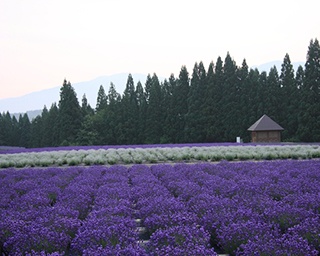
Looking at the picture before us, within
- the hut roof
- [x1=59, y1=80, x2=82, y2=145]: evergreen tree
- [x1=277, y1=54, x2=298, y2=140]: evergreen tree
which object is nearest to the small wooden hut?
the hut roof

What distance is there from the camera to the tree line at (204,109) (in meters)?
40.8

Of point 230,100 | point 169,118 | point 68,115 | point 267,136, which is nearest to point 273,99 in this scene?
point 230,100

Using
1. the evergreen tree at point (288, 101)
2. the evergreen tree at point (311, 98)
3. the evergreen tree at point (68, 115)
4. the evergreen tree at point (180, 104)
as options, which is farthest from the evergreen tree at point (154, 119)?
the evergreen tree at point (311, 98)

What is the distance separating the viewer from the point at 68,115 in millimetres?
50469

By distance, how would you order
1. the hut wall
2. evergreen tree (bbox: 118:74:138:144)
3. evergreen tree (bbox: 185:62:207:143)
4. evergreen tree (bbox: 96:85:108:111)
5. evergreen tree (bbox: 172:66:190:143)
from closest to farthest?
the hut wall < evergreen tree (bbox: 185:62:207:143) < evergreen tree (bbox: 172:66:190:143) < evergreen tree (bbox: 118:74:138:144) < evergreen tree (bbox: 96:85:108:111)

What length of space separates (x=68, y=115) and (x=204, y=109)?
1929 cm

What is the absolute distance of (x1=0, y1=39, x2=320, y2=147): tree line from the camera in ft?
134

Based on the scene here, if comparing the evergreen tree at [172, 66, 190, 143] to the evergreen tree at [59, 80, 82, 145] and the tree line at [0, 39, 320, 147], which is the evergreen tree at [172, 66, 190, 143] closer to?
the tree line at [0, 39, 320, 147]

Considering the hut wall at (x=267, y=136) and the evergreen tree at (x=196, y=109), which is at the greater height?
the evergreen tree at (x=196, y=109)

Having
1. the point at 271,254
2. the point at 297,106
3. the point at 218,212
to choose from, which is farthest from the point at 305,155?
the point at 297,106

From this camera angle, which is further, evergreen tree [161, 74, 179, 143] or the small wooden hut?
evergreen tree [161, 74, 179, 143]

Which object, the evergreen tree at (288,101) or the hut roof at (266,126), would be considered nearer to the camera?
the hut roof at (266,126)

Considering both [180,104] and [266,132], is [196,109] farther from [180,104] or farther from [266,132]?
[266,132]

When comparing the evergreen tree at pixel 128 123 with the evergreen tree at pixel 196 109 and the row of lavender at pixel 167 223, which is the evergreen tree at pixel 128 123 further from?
the row of lavender at pixel 167 223
